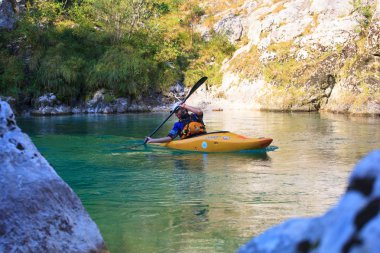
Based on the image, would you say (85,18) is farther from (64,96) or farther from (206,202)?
(206,202)

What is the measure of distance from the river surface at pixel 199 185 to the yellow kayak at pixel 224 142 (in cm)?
16

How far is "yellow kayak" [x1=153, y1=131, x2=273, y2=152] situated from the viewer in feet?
25.1

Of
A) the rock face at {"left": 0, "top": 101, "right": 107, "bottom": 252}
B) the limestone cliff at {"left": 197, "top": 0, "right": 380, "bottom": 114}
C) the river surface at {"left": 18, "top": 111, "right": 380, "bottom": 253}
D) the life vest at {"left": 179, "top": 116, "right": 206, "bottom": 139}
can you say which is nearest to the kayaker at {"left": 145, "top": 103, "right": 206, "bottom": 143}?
the life vest at {"left": 179, "top": 116, "right": 206, "bottom": 139}

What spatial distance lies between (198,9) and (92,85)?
8.51 metres

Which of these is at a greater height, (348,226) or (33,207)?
(348,226)

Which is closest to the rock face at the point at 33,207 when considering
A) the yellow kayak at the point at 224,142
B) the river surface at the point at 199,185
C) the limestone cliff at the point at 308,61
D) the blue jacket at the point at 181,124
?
the river surface at the point at 199,185

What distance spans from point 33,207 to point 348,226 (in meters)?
1.72

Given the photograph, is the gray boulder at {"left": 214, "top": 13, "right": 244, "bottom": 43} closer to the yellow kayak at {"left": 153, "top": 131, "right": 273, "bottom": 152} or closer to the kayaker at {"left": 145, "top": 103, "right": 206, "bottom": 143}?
the kayaker at {"left": 145, "top": 103, "right": 206, "bottom": 143}

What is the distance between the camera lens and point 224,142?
7.74 meters

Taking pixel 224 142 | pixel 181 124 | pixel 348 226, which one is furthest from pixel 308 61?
pixel 348 226

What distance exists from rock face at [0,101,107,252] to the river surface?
0.72m

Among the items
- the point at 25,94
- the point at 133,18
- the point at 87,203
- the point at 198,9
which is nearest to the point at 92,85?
the point at 25,94

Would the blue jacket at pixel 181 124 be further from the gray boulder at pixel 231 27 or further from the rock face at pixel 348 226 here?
the gray boulder at pixel 231 27

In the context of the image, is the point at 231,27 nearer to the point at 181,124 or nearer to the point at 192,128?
the point at 181,124
